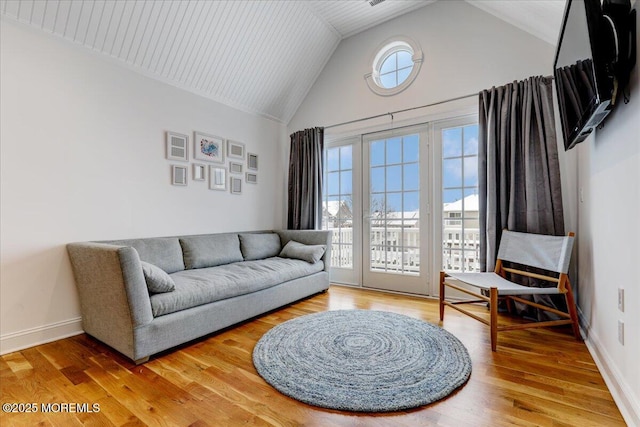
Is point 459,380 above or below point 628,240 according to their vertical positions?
below

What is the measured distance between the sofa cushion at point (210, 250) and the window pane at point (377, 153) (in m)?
1.99

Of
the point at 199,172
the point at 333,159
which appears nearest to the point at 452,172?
the point at 333,159

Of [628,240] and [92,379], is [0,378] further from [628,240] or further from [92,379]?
[628,240]

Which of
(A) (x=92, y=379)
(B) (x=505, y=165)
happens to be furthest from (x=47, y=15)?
(B) (x=505, y=165)

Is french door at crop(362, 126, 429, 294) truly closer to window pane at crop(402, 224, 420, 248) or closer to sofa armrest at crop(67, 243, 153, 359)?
window pane at crop(402, 224, 420, 248)

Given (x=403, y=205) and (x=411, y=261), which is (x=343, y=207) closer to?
(x=403, y=205)

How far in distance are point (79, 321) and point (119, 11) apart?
2.63m

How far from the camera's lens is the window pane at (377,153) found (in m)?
3.80

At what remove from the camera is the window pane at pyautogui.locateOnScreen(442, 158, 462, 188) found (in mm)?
3275

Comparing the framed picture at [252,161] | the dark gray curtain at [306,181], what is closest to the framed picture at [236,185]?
the framed picture at [252,161]

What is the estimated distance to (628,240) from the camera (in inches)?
56.9

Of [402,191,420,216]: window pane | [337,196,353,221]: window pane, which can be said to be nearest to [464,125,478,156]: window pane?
[402,191,420,216]: window pane

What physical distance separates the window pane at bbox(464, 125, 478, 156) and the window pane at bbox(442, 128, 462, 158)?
6 cm

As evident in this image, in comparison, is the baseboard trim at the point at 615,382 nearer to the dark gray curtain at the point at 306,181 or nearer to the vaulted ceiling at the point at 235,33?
the vaulted ceiling at the point at 235,33
